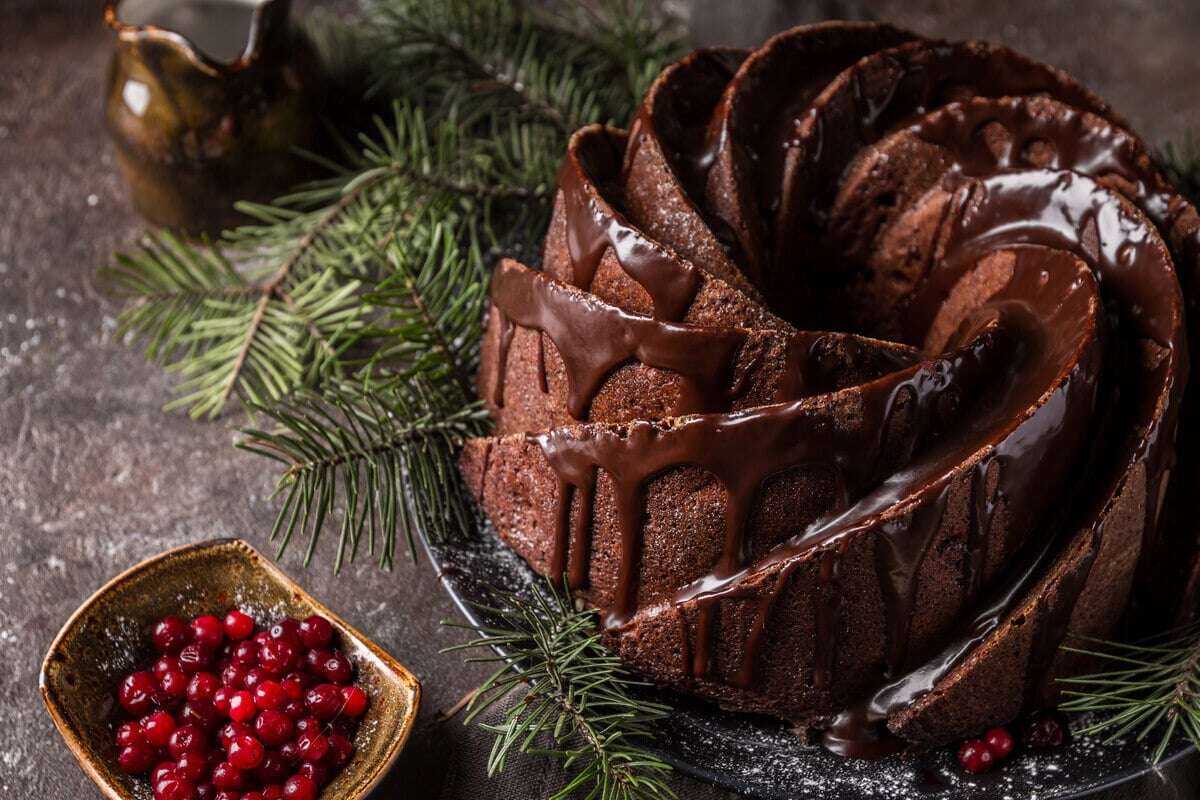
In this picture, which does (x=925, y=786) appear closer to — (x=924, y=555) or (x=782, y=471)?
(x=924, y=555)

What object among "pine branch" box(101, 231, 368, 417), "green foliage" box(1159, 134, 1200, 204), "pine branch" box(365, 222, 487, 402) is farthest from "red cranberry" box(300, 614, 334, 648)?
"green foliage" box(1159, 134, 1200, 204)

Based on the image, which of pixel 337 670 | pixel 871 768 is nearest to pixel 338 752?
pixel 337 670

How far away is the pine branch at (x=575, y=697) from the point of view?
1.78 meters

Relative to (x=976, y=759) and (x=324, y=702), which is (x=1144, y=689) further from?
(x=324, y=702)

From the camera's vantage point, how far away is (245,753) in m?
1.85

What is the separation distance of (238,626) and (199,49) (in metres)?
1.23

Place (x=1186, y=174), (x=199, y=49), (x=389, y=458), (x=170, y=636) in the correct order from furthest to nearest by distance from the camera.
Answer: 1. (x=199, y=49)
2. (x=1186, y=174)
3. (x=389, y=458)
4. (x=170, y=636)

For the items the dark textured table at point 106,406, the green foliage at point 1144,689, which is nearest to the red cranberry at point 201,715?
the dark textured table at point 106,406

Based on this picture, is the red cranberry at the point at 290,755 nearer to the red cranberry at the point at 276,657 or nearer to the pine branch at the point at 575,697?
the red cranberry at the point at 276,657

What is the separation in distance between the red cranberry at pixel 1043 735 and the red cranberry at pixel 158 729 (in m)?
1.20

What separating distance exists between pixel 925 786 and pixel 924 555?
0.33 m

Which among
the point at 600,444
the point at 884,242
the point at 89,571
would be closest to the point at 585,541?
the point at 600,444

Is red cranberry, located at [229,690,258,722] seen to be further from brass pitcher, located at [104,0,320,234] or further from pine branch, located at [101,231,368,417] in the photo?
brass pitcher, located at [104,0,320,234]

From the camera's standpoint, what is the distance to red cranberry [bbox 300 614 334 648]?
203 cm
